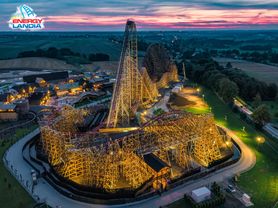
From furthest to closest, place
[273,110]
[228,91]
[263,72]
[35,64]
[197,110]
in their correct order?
[35,64]
[263,72]
[228,91]
[273,110]
[197,110]

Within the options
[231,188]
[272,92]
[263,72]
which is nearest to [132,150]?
[231,188]

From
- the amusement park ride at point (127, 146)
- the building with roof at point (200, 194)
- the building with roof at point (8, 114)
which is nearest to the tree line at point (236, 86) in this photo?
the amusement park ride at point (127, 146)

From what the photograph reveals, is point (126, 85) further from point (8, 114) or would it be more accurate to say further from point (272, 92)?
point (272, 92)

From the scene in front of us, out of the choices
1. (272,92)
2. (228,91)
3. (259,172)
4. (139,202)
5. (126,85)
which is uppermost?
(126,85)

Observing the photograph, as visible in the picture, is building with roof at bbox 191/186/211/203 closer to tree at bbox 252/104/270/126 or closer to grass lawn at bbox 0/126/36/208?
grass lawn at bbox 0/126/36/208

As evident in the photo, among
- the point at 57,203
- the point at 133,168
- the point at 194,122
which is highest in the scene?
the point at 194,122

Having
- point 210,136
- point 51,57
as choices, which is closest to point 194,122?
point 210,136

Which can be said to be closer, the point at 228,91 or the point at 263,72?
the point at 228,91

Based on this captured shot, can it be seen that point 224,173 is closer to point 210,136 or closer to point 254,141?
point 210,136

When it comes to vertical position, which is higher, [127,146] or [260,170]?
[127,146]
